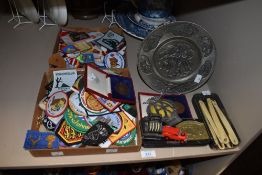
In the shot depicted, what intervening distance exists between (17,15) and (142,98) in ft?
2.32

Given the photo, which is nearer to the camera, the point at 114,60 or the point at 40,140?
the point at 40,140

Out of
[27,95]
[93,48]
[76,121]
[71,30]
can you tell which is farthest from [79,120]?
[71,30]

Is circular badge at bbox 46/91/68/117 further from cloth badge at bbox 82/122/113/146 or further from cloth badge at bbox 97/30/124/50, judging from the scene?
cloth badge at bbox 97/30/124/50

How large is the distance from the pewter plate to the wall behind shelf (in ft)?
0.17

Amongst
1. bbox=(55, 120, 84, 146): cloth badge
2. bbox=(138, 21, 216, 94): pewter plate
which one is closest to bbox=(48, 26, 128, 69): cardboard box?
bbox=(138, 21, 216, 94): pewter plate

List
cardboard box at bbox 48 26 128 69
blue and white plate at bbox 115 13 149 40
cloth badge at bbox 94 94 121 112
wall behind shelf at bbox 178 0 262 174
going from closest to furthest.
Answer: wall behind shelf at bbox 178 0 262 174 < cloth badge at bbox 94 94 121 112 < cardboard box at bbox 48 26 128 69 < blue and white plate at bbox 115 13 149 40

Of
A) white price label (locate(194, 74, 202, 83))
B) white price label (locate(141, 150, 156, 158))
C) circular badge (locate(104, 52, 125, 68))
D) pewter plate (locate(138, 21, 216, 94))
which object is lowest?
white price label (locate(141, 150, 156, 158))

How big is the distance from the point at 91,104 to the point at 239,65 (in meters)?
0.46

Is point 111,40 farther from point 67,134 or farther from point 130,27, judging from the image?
point 67,134

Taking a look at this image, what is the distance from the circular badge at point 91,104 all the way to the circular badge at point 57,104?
6 centimetres

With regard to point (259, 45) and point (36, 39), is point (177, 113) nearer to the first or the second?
Answer: point (259, 45)

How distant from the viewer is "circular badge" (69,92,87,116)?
722 mm

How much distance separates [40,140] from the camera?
664 mm

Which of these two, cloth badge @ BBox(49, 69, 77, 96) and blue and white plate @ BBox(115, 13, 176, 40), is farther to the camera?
blue and white plate @ BBox(115, 13, 176, 40)
